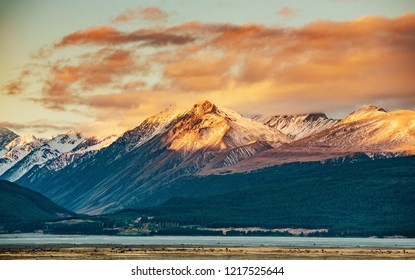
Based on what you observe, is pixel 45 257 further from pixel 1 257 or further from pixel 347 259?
pixel 347 259

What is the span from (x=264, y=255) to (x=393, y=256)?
56.6 ft

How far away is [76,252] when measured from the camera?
523 ft

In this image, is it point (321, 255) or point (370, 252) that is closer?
point (321, 255)

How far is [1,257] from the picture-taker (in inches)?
5743

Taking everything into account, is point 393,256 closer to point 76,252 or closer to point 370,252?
point 370,252

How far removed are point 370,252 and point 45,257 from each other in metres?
49.1
